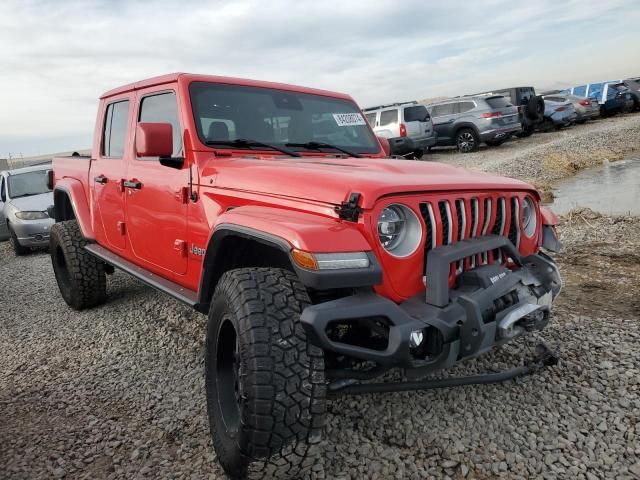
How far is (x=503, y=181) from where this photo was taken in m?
2.91

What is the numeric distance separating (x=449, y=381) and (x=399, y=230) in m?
0.85

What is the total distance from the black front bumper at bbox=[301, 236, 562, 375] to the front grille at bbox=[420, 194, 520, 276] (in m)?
0.05

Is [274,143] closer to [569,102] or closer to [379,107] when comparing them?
[379,107]

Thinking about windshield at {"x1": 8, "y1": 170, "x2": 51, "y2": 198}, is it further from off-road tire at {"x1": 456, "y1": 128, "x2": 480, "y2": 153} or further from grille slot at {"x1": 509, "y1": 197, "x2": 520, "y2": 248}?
off-road tire at {"x1": 456, "y1": 128, "x2": 480, "y2": 153}

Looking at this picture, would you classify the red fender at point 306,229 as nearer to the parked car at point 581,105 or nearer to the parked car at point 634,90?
the parked car at point 581,105

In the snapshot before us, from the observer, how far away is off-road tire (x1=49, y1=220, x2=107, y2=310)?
16.0ft

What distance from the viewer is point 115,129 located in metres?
4.52

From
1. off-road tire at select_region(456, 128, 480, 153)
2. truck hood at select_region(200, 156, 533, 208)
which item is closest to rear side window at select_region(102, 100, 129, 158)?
truck hood at select_region(200, 156, 533, 208)

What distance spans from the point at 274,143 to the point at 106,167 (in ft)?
5.78

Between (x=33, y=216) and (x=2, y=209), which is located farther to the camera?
(x=2, y=209)

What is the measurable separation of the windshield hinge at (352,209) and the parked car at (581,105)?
75.6 ft

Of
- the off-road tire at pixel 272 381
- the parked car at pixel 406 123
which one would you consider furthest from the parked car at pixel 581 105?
the off-road tire at pixel 272 381

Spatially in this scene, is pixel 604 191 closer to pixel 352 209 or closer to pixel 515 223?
pixel 515 223

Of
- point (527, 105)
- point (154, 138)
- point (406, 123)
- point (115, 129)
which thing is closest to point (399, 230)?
point (154, 138)
